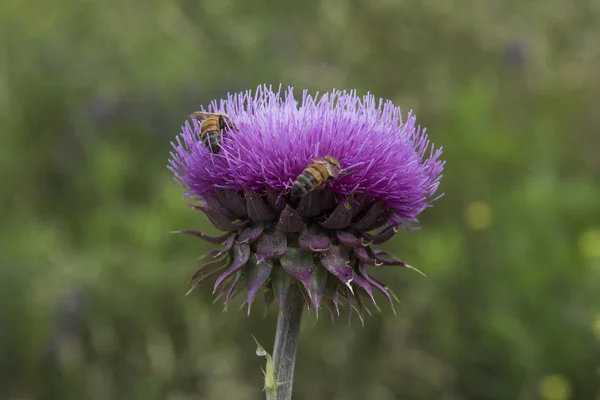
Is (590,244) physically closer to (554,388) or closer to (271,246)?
(554,388)

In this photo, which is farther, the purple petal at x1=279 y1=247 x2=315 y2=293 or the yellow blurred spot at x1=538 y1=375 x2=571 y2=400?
the yellow blurred spot at x1=538 y1=375 x2=571 y2=400

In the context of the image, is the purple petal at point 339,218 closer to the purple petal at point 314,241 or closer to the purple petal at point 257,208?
the purple petal at point 314,241

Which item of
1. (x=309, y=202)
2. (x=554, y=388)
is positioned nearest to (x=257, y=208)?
(x=309, y=202)

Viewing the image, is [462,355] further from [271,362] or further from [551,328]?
[271,362]

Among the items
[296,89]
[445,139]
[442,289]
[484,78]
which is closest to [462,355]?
[442,289]

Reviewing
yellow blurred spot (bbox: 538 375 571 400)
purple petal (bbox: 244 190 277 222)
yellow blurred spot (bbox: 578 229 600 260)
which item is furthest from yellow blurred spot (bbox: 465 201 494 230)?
purple petal (bbox: 244 190 277 222)

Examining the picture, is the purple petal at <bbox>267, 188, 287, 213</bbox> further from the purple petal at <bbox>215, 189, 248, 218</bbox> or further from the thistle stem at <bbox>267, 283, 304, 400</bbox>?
the thistle stem at <bbox>267, 283, 304, 400</bbox>

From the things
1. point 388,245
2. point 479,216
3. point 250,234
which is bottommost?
point 250,234
